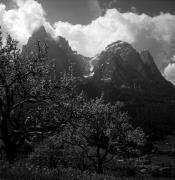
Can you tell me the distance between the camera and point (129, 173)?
6781 cm

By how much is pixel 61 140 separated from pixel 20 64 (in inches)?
635

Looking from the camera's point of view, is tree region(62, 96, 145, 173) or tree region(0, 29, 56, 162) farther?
tree region(62, 96, 145, 173)

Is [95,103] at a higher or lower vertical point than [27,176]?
higher

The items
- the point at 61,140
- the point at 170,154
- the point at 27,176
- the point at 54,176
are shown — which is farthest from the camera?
the point at 170,154

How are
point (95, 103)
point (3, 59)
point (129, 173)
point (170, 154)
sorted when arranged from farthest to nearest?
point (170, 154)
point (129, 173)
point (95, 103)
point (3, 59)

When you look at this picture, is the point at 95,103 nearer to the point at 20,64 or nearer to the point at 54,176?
the point at 20,64

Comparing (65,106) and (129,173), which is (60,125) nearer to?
(65,106)

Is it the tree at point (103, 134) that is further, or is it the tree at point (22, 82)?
the tree at point (103, 134)

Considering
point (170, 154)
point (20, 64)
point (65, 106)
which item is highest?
point (20, 64)

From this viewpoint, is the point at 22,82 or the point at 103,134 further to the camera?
the point at 103,134

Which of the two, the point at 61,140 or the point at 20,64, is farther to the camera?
the point at 61,140

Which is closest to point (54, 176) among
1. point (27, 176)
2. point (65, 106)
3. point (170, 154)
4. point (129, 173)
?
point (27, 176)

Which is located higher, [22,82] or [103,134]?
[22,82]

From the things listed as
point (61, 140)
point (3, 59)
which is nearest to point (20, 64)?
point (3, 59)
